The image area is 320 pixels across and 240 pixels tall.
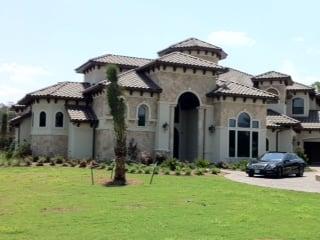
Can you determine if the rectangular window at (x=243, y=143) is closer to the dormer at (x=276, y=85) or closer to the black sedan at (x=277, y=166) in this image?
the black sedan at (x=277, y=166)

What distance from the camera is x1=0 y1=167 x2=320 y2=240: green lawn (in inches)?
464

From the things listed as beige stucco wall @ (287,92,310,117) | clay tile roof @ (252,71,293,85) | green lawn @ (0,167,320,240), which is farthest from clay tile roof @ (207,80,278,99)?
green lawn @ (0,167,320,240)

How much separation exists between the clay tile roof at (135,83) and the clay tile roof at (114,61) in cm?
460

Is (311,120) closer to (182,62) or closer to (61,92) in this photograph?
(182,62)

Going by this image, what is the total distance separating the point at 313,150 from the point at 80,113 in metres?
23.6

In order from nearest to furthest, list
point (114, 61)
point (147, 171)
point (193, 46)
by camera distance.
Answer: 1. point (147, 171)
2. point (114, 61)
3. point (193, 46)

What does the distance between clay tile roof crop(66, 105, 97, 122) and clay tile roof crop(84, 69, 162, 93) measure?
2.07 metres

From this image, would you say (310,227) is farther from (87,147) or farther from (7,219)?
(87,147)

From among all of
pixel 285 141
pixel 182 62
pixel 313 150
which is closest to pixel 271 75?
pixel 285 141

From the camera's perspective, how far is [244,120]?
38219mm

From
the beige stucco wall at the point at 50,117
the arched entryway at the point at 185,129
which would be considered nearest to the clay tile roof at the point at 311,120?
the arched entryway at the point at 185,129

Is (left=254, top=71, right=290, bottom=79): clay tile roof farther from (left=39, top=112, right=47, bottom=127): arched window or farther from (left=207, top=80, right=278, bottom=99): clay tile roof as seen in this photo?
(left=39, top=112, right=47, bottom=127): arched window

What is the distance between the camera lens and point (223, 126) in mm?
37344

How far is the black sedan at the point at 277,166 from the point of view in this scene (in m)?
28.5
